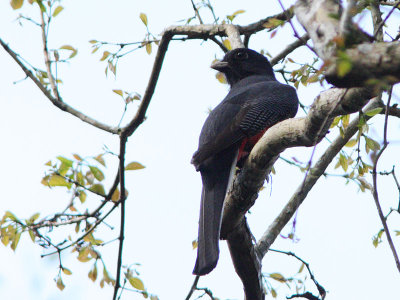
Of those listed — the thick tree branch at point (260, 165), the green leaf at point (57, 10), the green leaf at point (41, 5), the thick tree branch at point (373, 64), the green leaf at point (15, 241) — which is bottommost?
the thick tree branch at point (373, 64)

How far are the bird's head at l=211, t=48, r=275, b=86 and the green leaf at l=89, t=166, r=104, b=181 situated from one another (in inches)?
80.5

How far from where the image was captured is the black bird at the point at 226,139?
3.78 metres

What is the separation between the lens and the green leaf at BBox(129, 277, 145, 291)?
455 centimetres

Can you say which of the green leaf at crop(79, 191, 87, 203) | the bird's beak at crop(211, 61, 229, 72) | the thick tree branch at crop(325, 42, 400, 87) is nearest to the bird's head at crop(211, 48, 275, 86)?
the bird's beak at crop(211, 61, 229, 72)

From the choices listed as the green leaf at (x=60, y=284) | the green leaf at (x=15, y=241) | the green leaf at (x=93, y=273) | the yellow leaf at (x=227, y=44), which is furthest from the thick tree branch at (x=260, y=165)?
the yellow leaf at (x=227, y=44)

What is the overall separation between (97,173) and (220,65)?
2204mm

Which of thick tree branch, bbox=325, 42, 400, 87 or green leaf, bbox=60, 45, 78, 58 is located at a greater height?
green leaf, bbox=60, 45, 78, 58

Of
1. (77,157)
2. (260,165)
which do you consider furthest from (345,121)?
(77,157)

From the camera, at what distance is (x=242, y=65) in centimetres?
584

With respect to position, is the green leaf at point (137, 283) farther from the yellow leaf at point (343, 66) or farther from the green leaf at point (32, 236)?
the yellow leaf at point (343, 66)

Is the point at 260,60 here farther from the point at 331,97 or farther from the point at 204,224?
the point at 331,97

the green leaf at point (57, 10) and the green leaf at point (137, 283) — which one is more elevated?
the green leaf at point (57, 10)

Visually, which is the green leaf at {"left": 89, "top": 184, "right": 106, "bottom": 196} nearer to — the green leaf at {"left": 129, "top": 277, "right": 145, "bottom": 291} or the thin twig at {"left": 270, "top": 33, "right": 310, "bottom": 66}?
the green leaf at {"left": 129, "top": 277, "right": 145, "bottom": 291}

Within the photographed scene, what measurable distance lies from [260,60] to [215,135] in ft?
5.89
